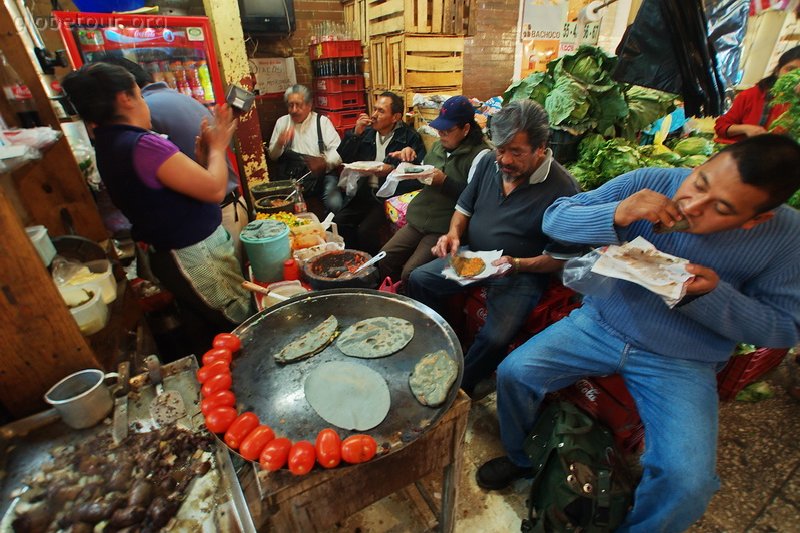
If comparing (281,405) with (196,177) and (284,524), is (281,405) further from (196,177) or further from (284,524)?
(196,177)

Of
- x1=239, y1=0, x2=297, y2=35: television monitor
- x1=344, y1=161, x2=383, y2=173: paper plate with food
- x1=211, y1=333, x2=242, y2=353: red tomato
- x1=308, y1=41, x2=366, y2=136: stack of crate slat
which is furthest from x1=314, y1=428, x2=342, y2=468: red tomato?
x1=239, y1=0, x2=297, y2=35: television monitor

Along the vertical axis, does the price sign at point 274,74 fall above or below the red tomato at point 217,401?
above

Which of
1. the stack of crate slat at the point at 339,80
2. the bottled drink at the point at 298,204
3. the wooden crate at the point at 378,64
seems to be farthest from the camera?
the stack of crate slat at the point at 339,80

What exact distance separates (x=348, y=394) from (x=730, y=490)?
2.38 m

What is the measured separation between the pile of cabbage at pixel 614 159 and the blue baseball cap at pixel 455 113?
1.02 meters

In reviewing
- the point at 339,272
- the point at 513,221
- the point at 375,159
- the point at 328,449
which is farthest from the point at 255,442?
the point at 375,159

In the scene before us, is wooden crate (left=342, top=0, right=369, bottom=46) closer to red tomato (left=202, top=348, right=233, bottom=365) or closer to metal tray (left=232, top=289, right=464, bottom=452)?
metal tray (left=232, top=289, right=464, bottom=452)

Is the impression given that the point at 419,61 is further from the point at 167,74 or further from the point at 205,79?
the point at 167,74

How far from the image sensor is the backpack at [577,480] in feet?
5.40

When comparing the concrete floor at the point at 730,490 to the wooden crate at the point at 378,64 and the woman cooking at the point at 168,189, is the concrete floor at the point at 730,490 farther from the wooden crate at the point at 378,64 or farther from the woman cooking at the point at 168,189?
the wooden crate at the point at 378,64

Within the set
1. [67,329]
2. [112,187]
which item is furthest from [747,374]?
[112,187]

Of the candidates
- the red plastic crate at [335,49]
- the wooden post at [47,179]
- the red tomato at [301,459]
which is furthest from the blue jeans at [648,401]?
the red plastic crate at [335,49]

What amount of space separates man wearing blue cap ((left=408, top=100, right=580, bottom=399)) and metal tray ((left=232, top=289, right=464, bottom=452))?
36.0 inches

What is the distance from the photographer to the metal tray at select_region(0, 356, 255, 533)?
108 centimetres
